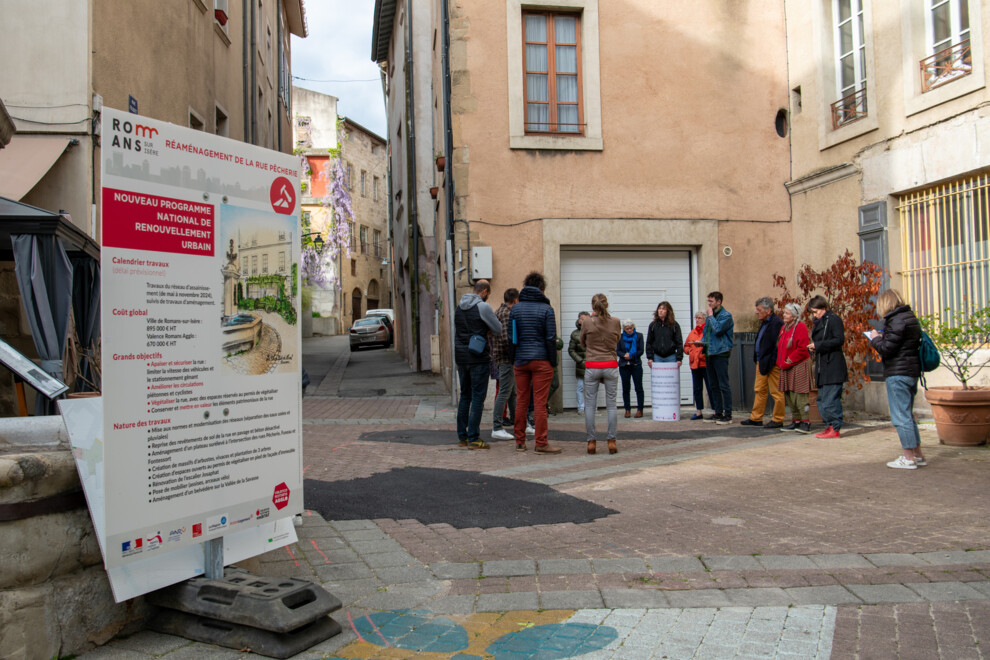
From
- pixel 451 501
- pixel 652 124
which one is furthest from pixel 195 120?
pixel 451 501

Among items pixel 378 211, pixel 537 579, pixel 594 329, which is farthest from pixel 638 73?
pixel 378 211

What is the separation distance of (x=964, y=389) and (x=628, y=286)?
16.8 feet

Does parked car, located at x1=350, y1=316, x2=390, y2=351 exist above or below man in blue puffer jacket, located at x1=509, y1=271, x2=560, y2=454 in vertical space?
above

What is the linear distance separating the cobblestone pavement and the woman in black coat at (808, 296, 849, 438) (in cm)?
160

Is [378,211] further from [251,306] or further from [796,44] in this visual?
[251,306]

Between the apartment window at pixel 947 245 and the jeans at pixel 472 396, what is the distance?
5628 mm

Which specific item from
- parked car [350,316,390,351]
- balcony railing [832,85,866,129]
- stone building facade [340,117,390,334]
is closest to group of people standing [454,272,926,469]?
balcony railing [832,85,866,129]

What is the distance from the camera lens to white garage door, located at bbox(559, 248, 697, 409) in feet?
39.6

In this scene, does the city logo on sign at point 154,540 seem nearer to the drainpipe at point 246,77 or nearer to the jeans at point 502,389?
the jeans at point 502,389

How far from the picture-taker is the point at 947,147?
30.9ft

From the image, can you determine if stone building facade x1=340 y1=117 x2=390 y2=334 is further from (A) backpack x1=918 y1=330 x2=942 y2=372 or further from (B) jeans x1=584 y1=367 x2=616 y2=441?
(A) backpack x1=918 y1=330 x2=942 y2=372

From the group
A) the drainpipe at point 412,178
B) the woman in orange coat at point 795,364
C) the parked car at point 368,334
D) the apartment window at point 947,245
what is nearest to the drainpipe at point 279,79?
the drainpipe at point 412,178

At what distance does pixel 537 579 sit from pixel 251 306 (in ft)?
6.55

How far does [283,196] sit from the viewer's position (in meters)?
3.76
